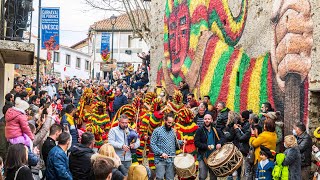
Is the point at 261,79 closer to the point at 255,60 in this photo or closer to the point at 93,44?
the point at 255,60

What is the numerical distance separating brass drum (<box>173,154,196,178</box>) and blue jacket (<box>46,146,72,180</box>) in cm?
309

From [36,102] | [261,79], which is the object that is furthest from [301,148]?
[36,102]

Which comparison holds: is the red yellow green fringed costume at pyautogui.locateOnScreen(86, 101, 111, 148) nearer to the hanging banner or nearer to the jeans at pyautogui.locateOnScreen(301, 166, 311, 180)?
→ the jeans at pyautogui.locateOnScreen(301, 166, 311, 180)

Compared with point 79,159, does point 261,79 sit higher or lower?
higher

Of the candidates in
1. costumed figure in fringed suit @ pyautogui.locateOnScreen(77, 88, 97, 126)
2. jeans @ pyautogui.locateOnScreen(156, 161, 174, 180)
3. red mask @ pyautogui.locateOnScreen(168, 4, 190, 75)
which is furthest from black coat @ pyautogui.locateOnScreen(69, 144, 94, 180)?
red mask @ pyautogui.locateOnScreen(168, 4, 190, 75)

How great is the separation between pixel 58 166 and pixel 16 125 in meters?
2.03

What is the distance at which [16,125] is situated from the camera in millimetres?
9234

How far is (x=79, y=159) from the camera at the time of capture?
778 cm

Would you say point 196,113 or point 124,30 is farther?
point 124,30

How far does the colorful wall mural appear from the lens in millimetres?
11938

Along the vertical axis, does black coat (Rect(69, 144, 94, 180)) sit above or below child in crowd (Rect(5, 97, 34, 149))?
below

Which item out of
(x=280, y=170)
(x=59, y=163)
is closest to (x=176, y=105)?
(x=280, y=170)

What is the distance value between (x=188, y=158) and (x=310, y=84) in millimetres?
2971

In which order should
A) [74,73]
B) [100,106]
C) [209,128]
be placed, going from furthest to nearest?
[74,73] → [100,106] → [209,128]
